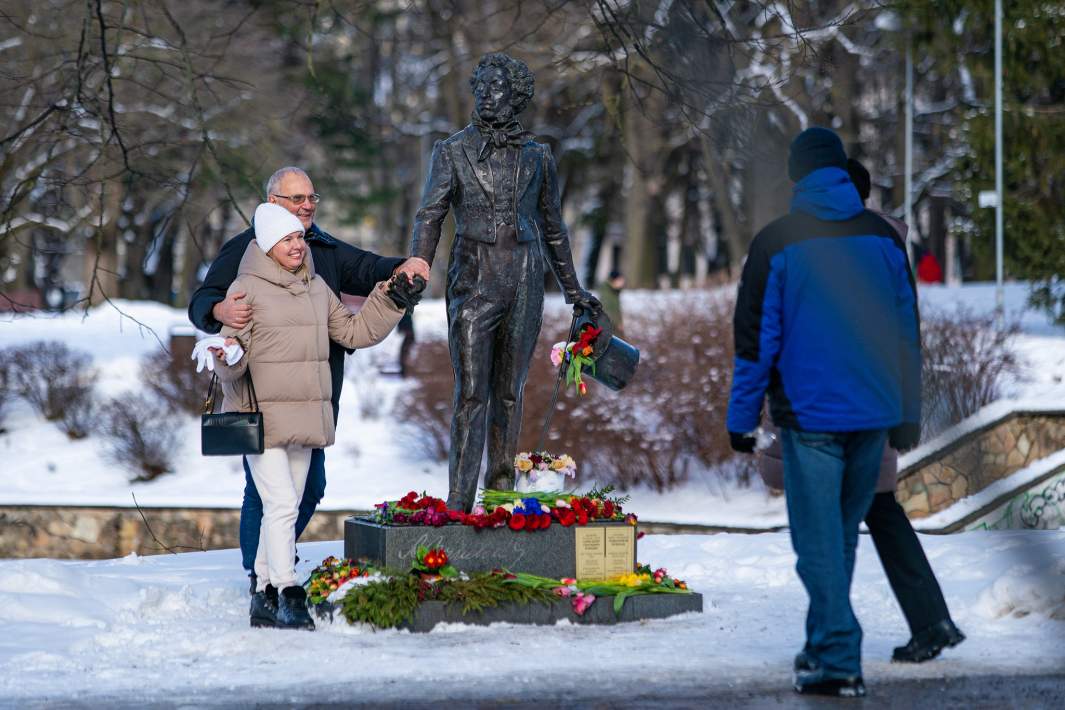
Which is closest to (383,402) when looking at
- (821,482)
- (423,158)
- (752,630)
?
(752,630)

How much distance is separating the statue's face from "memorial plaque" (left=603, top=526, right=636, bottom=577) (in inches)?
86.1

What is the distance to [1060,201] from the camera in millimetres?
26125

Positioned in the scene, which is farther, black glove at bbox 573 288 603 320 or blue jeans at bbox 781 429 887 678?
black glove at bbox 573 288 603 320

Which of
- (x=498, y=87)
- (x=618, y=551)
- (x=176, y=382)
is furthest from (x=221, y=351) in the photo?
(x=176, y=382)

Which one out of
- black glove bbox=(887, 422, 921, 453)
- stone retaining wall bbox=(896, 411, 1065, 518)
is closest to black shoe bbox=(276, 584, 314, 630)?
black glove bbox=(887, 422, 921, 453)

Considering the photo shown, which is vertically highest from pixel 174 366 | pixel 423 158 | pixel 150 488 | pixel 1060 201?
pixel 423 158

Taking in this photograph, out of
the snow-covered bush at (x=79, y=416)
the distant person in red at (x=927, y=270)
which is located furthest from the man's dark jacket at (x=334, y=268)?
the distant person in red at (x=927, y=270)

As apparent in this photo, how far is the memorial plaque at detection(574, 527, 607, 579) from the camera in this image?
7.91 meters

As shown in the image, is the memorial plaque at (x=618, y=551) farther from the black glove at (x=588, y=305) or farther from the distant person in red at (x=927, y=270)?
the distant person in red at (x=927, y=270)

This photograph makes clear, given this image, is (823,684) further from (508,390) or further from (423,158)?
(423,158)

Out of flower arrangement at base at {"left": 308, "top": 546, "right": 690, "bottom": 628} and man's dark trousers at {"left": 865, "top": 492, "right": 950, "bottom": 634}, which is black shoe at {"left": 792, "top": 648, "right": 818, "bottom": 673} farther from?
flower arrangement at base at {"left": 308, "top": 546, "right": 690, "bottom": 628}

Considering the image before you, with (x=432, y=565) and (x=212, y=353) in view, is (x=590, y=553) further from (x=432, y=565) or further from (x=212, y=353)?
(x=212, y=353)

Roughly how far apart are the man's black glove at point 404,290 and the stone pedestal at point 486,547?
1.11 m

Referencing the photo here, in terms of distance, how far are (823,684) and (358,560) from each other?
2957 mm
